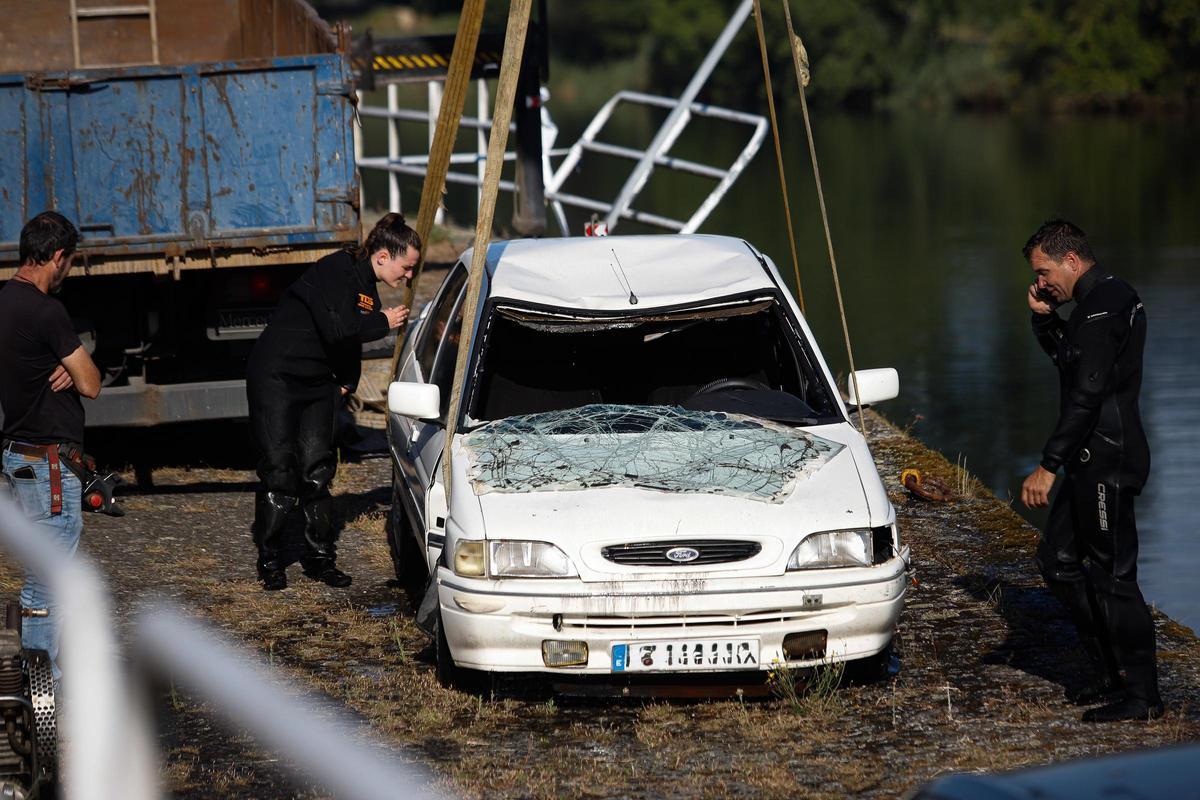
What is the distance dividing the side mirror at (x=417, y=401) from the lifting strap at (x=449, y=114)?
132 centimetres

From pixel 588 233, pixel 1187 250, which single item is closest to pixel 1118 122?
pixel 1187 250

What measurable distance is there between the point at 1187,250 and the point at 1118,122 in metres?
28.1

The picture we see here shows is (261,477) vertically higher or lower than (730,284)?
lower

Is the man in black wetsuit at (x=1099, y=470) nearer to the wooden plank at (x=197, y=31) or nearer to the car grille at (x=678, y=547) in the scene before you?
the car grille at (x=678, y=547)

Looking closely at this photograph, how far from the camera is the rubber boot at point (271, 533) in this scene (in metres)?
8.06

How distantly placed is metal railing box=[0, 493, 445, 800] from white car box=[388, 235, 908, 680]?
0.60 meters

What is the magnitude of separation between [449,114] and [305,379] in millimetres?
1634

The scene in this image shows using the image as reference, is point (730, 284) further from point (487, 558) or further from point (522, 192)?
point (522, 192)

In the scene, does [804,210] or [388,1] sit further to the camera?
[388,1]

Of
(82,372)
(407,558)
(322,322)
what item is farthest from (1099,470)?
(82,372)

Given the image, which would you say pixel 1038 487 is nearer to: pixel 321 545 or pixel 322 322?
pixel 322 322

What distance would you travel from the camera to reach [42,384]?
623 centimetres

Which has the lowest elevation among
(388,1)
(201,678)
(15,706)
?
(201,678)

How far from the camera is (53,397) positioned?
20.5ft
